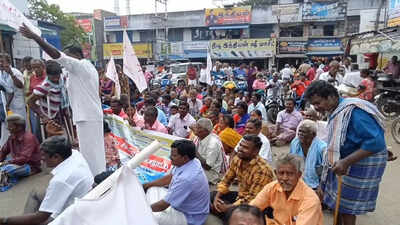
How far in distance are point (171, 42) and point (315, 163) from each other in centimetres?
2905

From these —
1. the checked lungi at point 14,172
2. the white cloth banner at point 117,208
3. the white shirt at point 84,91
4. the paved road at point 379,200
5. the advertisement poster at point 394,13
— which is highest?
the advertisement poster at point 394,13

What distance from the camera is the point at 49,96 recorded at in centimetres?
457

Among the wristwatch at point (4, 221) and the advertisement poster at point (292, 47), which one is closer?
the wristwatch at point (4, 221)

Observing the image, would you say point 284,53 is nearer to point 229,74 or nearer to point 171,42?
point 171,42

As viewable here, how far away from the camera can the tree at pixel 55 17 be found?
26578 mm

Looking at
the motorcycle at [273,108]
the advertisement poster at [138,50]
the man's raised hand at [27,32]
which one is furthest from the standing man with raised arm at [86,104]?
the advertisement poster at [138,50]

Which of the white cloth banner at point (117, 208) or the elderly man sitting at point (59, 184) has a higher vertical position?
the white cloth banner at point (117, 208)

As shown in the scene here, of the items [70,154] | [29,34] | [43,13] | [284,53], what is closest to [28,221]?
[70,154]

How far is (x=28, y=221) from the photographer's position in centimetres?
236

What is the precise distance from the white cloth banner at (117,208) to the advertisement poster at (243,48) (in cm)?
2569

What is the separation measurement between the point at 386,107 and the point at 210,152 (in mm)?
6639

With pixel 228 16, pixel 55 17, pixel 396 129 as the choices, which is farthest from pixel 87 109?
pixel 55 17

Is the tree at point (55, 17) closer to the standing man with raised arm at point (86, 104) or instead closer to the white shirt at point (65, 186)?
the standing man with raised arm at point (86, 104)

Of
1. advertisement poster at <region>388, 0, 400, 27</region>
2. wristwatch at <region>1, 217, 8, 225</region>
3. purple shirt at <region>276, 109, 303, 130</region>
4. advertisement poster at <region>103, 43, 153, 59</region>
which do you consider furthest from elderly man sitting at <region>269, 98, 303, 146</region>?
advertisement poster at <region>103, 43, 153, 59</region>
